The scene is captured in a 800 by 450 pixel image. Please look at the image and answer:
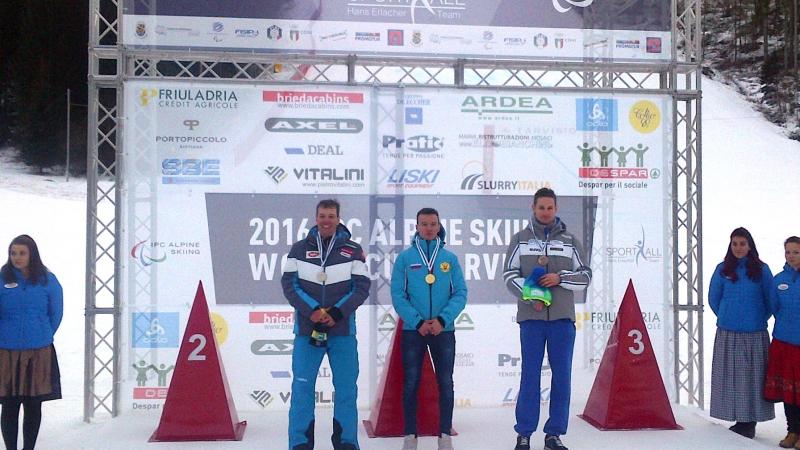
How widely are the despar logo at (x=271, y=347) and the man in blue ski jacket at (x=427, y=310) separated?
1.47 m

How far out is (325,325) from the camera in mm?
4266

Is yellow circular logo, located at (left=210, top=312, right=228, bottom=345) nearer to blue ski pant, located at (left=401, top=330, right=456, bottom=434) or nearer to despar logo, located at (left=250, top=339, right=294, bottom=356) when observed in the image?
despar logo, located at (left=250, top=339, right=294, bottom=356)

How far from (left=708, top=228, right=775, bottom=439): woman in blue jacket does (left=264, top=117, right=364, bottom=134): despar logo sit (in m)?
2.91

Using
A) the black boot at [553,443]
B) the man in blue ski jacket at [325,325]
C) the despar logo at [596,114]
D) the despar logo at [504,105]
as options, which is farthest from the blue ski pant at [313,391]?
the despar logo at [596,114]

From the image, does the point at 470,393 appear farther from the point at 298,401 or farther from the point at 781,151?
the point at 781,151

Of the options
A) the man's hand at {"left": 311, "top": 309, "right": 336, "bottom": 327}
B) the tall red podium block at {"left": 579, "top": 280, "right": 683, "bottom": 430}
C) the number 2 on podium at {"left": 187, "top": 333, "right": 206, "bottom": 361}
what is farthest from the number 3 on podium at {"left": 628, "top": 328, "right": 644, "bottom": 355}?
the number 2 on podium at {"left": 187, "top": 333, "right": 206, "bottom": 361}

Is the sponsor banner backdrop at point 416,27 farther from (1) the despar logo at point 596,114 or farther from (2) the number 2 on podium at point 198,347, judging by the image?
(2) the number 2 on podium at point 198,347

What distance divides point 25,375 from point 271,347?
180cm

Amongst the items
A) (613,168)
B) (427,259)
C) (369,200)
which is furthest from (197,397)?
(613,168)

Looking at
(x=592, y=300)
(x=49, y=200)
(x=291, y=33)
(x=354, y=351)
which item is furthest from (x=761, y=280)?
(x=49, y=200)

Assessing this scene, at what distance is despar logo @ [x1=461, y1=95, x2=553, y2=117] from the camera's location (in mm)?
5875

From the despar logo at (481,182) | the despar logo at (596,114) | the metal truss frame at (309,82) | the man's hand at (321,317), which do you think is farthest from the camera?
the despar logo at (596,114)

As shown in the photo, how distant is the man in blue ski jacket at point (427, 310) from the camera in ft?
14.5

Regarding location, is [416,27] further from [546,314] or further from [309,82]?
[546,314]
